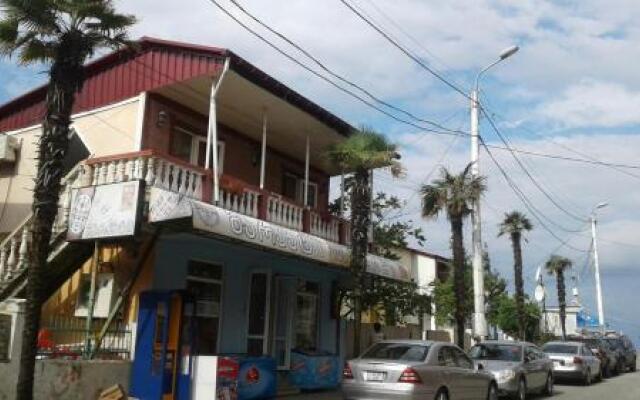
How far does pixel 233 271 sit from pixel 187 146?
10.9 feet

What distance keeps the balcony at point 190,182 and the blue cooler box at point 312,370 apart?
10.3 feet

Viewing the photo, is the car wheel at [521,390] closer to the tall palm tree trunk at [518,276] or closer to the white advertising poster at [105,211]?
the white advertising poster at [105,211]

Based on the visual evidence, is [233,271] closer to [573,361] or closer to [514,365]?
[514,365]

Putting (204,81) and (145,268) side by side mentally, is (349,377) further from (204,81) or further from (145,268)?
(204,81)

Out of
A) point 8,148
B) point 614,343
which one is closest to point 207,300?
point 8,148

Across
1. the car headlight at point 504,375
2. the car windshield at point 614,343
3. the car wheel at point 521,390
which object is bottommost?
the car wheel at point 521,390

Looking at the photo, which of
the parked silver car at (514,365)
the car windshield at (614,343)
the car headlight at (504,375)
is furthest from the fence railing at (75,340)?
the car windshield at (614,343)

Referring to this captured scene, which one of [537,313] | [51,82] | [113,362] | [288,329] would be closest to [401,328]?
[288,329]

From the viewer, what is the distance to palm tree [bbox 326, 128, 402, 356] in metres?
17.9

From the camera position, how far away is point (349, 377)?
44.3 feet

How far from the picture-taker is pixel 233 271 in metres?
17.2

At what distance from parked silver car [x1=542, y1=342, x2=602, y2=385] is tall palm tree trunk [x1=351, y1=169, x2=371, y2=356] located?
9756mm

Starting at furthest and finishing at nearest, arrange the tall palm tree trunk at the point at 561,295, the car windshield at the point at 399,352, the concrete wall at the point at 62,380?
the tall palm tree trunk at the point at 561,295 → the car windshield at the point at 399,352 → the concrete wall at the point at 62,380

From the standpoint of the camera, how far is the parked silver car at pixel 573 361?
24.3 m
